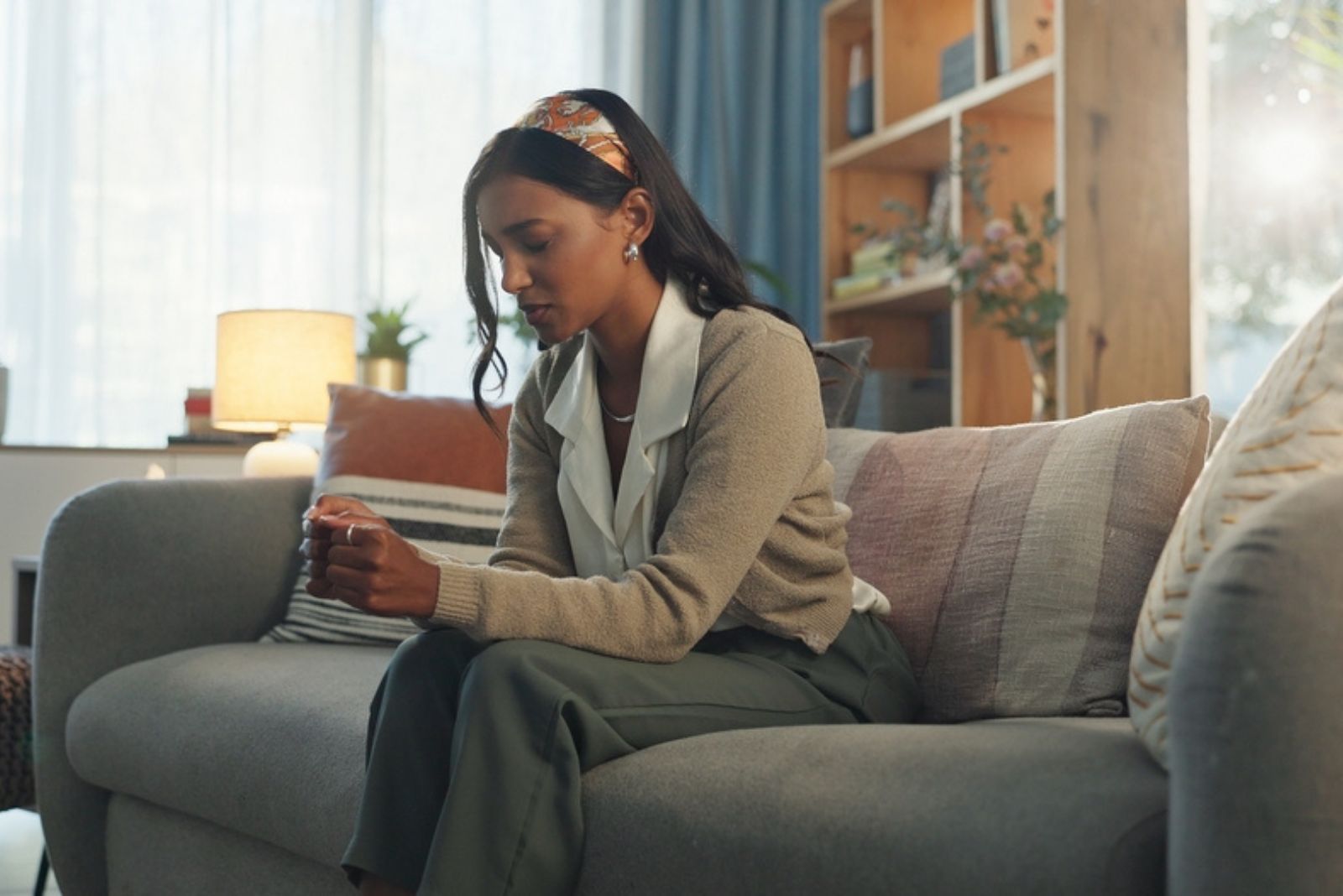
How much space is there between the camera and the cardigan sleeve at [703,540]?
1269 mm

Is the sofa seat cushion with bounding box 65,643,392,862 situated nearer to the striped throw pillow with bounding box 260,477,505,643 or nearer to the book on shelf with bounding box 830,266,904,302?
the striped throw pillow with bounding box 260,477,505,643

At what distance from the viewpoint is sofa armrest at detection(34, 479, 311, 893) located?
2033mm

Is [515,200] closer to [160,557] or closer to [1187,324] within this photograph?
[160,557]

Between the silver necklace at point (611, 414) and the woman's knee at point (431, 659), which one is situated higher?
the silver necklace at point (611, 414)

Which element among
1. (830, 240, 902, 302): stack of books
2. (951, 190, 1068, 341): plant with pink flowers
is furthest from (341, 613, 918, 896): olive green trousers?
(830, 240, 902, 302): stack of books

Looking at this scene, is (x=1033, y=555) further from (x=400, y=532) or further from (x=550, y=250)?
(x=400, y=532)

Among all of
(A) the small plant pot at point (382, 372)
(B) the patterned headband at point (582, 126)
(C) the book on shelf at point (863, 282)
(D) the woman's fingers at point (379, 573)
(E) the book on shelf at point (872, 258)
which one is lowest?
(D) the woman's fingers at point (379, 573)

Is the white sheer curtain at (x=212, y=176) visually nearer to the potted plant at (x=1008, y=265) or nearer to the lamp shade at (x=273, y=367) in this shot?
the lamp shade at (x=273, y=367)

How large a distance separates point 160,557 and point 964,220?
2.11 meters

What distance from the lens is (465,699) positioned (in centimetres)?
119

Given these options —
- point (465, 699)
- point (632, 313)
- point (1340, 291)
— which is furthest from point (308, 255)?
point (1340, 291)

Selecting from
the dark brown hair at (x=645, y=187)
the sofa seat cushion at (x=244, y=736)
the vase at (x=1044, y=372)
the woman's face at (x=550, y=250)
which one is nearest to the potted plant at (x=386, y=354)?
the vase at (x=1044, y=372)

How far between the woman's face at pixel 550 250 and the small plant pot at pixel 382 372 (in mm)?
2048

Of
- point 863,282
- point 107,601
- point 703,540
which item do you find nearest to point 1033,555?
point 703,540
